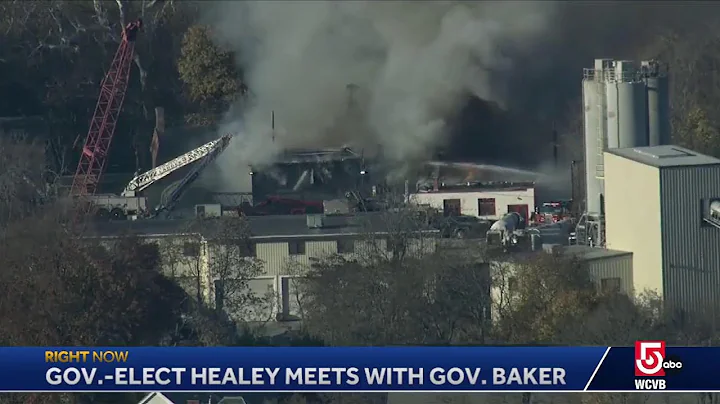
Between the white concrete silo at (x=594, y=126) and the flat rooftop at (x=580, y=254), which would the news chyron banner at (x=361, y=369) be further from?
the white concrete silo at (x=594, y=126)

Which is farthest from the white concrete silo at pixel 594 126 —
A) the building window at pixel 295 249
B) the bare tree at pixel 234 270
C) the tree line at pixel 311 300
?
the bare tree at pixel 234 270

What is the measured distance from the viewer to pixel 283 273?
18.6 metres

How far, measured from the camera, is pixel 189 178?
2472 centimetres

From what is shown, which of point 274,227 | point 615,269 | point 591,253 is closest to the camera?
point 615,269

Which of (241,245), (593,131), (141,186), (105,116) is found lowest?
(241,245)

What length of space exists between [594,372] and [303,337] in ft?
21.0

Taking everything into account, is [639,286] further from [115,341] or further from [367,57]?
[367,57]

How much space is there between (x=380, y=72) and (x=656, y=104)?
9.15 m

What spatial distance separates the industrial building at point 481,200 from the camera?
22.7 meters

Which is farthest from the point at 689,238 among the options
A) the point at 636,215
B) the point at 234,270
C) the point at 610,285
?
the point at 234,270

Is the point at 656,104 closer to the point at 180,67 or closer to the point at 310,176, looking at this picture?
the point at 310,176

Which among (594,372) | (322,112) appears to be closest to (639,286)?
(594,372)

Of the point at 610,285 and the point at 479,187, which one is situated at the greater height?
the point at 479,187

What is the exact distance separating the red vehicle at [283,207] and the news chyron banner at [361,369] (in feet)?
47.8
